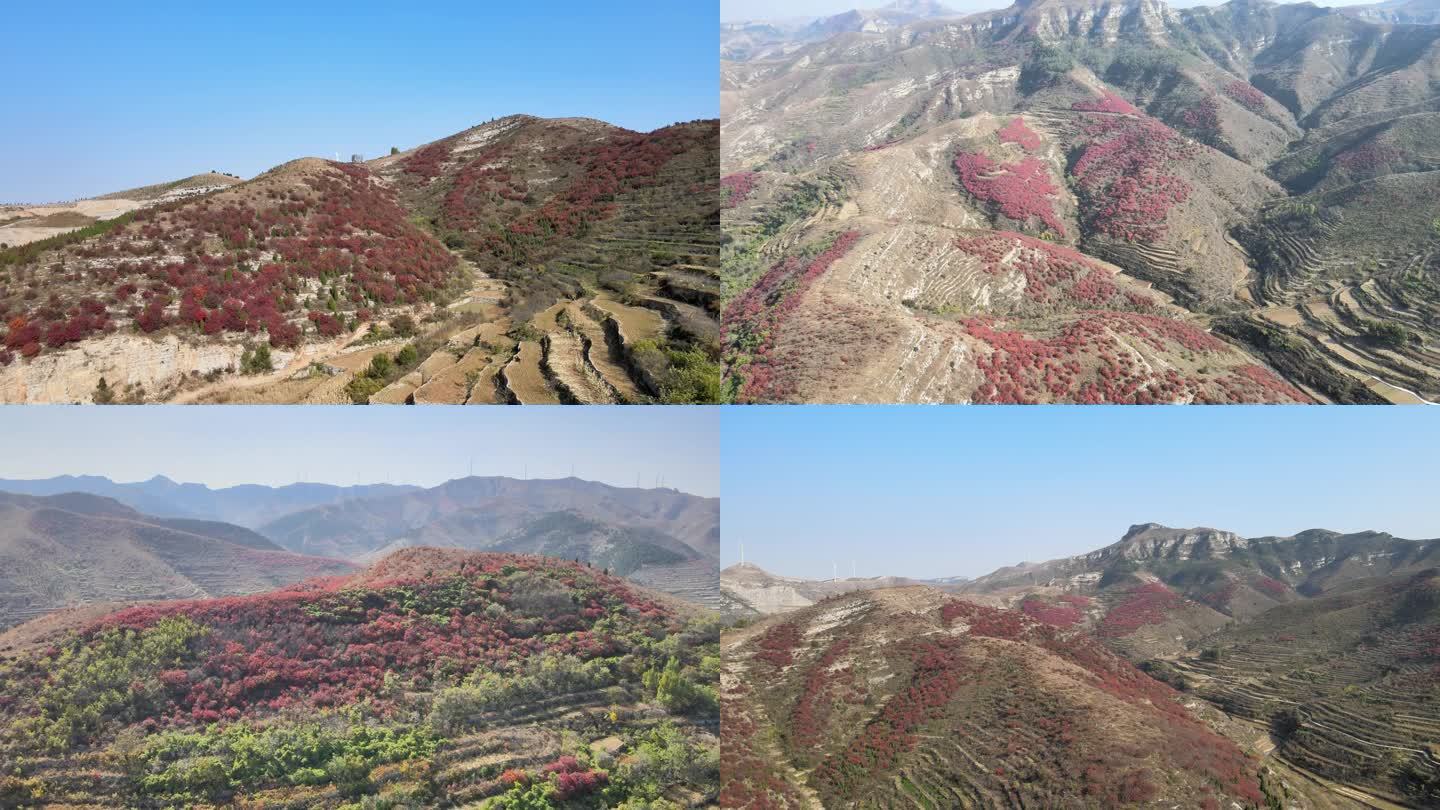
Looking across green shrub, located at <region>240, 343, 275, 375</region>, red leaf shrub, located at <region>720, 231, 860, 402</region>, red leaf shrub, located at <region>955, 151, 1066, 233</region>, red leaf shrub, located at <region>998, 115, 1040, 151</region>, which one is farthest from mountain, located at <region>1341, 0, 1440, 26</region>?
green shrub, located at <region>240, 343, 275, 375</region>

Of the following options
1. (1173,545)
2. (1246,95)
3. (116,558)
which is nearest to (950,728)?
(116,558)

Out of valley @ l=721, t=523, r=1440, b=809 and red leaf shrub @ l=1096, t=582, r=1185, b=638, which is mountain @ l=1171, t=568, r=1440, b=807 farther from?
red leaf shrub @ l=1096, t=582, r=1185, b=638

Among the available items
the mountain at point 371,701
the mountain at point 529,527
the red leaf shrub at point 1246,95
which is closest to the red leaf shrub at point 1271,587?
the red leaf shrub at point 1246,95

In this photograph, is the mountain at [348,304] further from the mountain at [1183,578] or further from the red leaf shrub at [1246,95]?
the red leaf shrub at [1246,95]

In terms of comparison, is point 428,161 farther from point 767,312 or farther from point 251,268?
point 767,312

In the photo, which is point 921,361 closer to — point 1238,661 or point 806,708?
point 806,708
